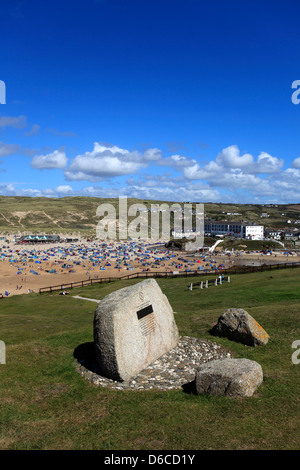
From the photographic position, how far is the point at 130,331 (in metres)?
12.9

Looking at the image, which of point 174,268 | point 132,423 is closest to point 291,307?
point 132,423

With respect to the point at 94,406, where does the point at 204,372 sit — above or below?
above

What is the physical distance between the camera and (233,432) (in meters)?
8.84

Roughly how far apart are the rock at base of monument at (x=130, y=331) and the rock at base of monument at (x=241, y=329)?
3.42 m

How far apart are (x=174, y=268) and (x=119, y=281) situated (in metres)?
29.9

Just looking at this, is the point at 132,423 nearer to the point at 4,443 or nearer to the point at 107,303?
the point at 4,443

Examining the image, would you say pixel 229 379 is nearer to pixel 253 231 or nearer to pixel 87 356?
pixel 87 356

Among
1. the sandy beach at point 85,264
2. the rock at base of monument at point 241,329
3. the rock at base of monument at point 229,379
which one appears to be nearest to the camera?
the rock at base of monument at point 229,379

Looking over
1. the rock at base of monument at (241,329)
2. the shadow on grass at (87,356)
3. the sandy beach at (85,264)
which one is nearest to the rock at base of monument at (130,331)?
the shadow on grass at (87,356)

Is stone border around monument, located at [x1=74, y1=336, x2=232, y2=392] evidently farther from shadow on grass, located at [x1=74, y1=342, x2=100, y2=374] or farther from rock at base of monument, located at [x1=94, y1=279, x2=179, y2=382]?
rock at base of monument, located at [x1=94, y1=279, x2=179, y2=382]

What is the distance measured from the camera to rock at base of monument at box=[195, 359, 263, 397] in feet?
35.1

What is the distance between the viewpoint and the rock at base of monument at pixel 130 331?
12453 millimetres

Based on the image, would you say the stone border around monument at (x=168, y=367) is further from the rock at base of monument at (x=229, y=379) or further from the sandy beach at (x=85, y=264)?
the sandy beach at (x=85, y=264)

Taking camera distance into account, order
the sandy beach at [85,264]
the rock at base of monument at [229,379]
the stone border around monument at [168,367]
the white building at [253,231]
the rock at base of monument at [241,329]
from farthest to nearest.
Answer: the white building at [253,231] → the sandy beach at [85,264] → the rock at base of monument at [241,329] → the stone border around monument at [168,367] → the rock at base of monument at [229,379]
